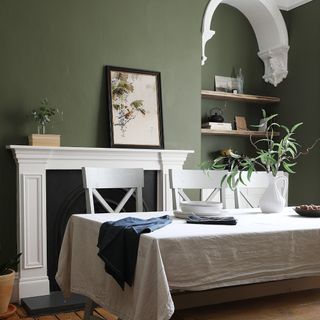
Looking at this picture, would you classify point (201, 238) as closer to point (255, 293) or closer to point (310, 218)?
point (255, 293)

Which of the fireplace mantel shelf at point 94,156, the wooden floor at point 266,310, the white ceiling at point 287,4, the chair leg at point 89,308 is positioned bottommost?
the chair leg at point 89,308

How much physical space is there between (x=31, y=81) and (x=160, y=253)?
2549mm

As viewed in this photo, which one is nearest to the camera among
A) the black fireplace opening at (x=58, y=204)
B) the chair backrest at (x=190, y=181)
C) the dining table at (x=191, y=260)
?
the dining table at (x=191, y=260)

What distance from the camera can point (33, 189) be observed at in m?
3.54

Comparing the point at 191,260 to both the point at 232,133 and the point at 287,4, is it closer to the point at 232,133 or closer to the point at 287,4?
the point at 232,133

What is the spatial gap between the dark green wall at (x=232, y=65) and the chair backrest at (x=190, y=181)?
6.85 feet

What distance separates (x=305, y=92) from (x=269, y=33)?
2.68 ft

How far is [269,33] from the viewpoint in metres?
5.32

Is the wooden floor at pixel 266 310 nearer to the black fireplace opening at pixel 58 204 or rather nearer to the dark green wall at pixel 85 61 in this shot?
the black fireplace opening at pixel 58 204

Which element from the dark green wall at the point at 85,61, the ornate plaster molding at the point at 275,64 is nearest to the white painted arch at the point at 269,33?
the ornate plaster molding at the point at 275,64

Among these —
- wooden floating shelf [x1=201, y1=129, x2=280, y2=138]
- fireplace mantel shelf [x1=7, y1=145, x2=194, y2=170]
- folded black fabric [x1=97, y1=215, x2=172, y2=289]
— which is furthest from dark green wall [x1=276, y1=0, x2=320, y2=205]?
folded black fabric [x1=97, y1=215, x2=172, y2=289]

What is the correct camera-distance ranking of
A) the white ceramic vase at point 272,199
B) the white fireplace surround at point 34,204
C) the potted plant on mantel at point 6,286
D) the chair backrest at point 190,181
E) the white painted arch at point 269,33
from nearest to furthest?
the white ceramic vase at point 272,199 → the chair backrest at point 190,181 → the potted plant on mantel at point 6,286 → the white fireplace surround at point 34,204 → the white painted arch at point 269,33

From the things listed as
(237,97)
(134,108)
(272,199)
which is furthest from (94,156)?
(237,97)

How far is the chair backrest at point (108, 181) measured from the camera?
257cm
